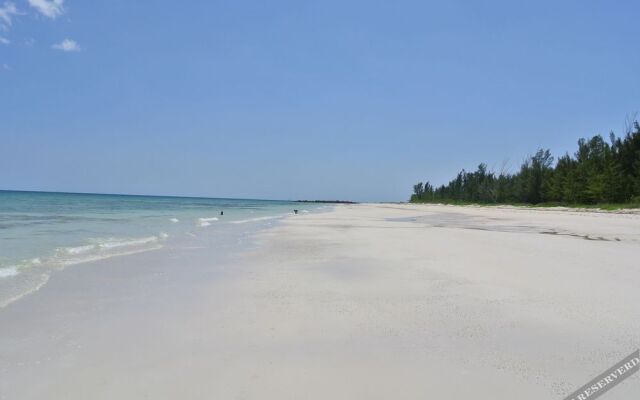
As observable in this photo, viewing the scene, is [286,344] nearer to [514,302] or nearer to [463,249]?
[514,302]

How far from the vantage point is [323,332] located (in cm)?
496

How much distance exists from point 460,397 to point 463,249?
32.1 feet

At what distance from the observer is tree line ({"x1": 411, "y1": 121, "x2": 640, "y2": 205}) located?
52.8 m

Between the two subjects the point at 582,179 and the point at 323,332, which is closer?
the point at 323,332

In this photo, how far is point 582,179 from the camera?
59.2m

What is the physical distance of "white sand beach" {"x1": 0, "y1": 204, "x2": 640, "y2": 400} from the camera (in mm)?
3537

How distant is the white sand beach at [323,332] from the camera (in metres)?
3.54

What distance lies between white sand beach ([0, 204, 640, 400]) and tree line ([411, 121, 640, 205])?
161 ft

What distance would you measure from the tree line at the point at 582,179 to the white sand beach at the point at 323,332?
49159 mm

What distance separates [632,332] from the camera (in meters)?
4.86

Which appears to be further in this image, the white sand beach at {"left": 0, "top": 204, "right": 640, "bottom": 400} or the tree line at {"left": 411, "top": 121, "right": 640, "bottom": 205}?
the tree line at {"left": 411, "top": 121, "right": 640, "bottom": 205}

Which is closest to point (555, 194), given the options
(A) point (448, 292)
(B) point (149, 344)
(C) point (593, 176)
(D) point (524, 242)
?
(C) point (593, 176)

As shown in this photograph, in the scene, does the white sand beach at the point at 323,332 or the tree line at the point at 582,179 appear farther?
the tree line at the point at 582,179

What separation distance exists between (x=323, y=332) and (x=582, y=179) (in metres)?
65.4
